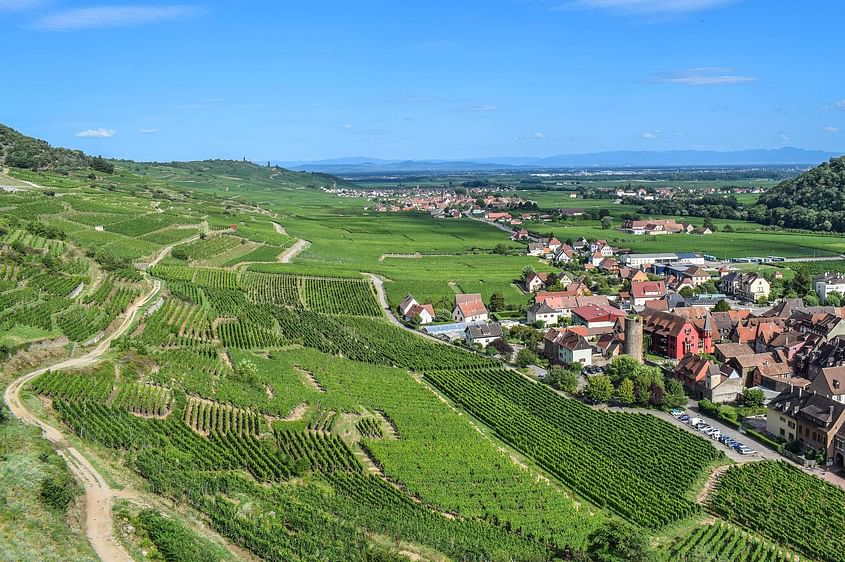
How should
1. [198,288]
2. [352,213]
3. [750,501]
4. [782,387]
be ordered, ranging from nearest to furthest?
[750,501], [782,387], [198,288], [352,213]

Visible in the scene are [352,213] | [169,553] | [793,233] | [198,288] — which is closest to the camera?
[169,553]

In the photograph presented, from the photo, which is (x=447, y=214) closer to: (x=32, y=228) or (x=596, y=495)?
(x=32, y=228)

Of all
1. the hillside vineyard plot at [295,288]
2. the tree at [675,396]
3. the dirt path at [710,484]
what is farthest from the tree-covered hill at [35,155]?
the dirt path at [710,484]

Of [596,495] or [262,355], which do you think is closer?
[596,495]

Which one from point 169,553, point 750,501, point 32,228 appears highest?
point 32,228

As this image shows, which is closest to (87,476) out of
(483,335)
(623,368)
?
(623,368)

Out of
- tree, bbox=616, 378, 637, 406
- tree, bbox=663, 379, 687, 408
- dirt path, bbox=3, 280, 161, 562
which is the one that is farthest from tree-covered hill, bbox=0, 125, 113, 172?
tree, bbox=663, 379, 687, 408

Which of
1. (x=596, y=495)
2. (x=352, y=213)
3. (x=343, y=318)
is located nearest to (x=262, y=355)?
(x=343, y=318)
